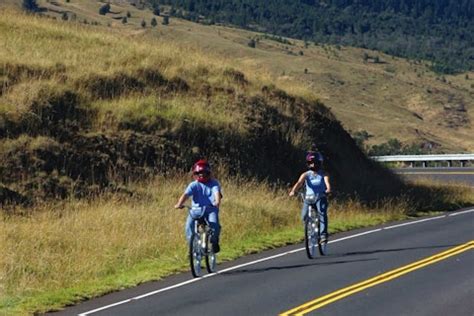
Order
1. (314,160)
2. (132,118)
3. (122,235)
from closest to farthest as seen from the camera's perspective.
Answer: (314,160) → (122,235) → (132,118)

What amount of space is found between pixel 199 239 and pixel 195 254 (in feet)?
0.84

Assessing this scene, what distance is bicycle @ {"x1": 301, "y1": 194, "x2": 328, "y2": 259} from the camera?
17.4 metres

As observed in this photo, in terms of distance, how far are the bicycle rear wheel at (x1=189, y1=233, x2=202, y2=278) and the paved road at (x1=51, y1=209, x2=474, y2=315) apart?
173 mm

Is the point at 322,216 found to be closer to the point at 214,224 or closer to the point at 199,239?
the point at 214,224

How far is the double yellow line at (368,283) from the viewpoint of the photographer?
40.7 ft

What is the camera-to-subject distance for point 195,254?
15.4m

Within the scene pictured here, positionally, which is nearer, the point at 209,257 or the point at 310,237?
the point at 209,257

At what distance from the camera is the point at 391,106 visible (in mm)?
115438

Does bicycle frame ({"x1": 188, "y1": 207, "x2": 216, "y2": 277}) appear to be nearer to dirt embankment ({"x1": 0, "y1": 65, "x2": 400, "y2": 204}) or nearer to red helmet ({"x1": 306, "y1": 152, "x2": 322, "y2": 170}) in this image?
red helmet ({"x1": 306, "y1": 152, "x2": 322, "y2": 170})

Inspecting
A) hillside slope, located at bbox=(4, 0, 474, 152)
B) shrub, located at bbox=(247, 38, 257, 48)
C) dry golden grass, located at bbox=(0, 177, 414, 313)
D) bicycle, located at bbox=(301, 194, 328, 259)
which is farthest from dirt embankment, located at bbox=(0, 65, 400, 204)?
shrub, located at bbox=(247, 38, 257, 48)

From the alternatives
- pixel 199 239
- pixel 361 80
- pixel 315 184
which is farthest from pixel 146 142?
pixel 361 80

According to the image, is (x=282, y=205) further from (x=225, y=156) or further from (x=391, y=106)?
(x=391, y=106)

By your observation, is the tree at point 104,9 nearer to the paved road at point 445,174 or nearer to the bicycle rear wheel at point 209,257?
the paved road at point 445,174

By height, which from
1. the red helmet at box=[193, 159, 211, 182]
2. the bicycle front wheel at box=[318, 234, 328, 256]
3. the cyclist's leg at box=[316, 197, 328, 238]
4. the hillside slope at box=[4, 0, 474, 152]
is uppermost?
the red helmet at box=[193, 159, 211, 182]
